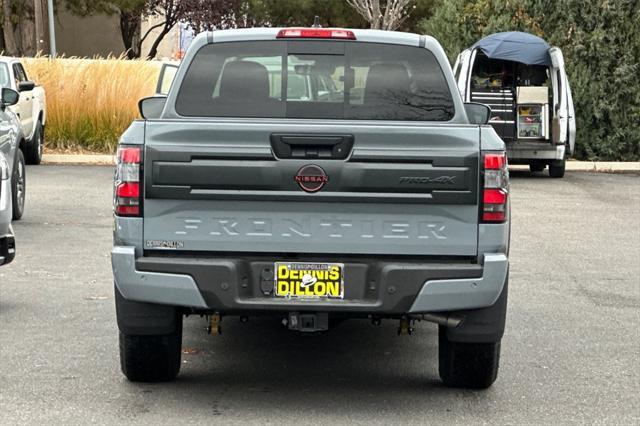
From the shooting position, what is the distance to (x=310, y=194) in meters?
6.71

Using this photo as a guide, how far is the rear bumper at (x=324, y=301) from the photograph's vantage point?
265 inches

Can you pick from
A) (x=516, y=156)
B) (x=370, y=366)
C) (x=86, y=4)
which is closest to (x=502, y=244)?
(x=370, y=366)

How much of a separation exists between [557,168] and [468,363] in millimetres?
16189

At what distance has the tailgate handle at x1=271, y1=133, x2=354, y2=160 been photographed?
673 centimetres

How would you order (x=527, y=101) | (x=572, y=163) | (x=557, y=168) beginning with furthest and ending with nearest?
(x=572, y=163) < (x=527, y=101) < (x=557, y=168)

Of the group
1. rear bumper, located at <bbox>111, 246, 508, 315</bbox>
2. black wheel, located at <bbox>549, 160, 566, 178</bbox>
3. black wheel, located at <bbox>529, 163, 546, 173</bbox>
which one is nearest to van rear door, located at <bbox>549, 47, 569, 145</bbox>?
black wheel, located at <bbox>549, 160, 566, 178</bbox>

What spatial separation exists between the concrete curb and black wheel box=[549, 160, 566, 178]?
190 centimetres

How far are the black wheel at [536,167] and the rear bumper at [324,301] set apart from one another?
690 inches

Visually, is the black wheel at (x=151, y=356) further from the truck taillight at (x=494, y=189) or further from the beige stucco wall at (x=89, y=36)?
the beige stucco wall at (x=89, y=36)

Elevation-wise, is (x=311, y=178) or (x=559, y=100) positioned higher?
(x=311, y=178)

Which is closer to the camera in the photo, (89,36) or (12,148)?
(12,148)

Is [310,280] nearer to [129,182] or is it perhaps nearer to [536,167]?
[129,182]

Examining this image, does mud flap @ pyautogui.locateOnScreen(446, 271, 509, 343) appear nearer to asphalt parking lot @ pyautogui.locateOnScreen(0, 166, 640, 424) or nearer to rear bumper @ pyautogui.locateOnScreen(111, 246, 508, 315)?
rear bumper @ pyautogui.locateOnScreen(111, 246, 508, 315)

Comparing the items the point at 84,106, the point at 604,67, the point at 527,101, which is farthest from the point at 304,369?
the point at 604,67
